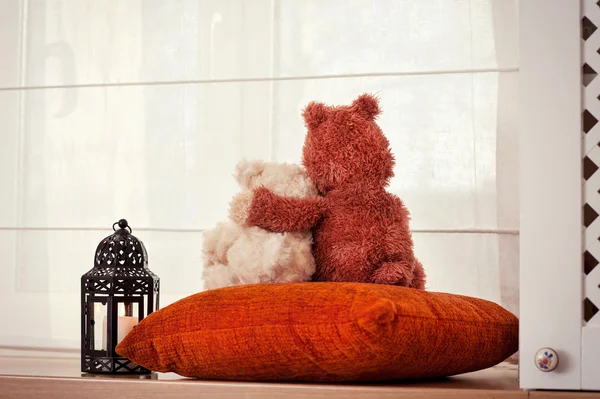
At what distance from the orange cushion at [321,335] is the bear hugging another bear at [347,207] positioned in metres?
0.15

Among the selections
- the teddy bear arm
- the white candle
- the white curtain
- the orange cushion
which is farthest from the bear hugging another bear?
the white curtain

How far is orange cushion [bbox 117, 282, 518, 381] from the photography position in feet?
3.41

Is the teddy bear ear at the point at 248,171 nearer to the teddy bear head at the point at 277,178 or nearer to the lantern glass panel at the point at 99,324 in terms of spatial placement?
the teddy bear head at the point at 277,178

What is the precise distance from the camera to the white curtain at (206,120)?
1746 mm

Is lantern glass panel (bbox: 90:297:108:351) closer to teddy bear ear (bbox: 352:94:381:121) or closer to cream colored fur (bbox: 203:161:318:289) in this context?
cream colored fur (bbox: 203:161:318:289)

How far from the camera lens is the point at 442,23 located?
178cm

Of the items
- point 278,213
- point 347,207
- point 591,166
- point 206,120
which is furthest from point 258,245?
point 206,120

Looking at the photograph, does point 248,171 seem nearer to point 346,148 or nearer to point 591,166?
point 346,148

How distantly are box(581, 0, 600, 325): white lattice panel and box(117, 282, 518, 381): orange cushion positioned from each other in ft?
0.56

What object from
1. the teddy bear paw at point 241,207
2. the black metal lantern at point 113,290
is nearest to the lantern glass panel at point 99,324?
the black metal lantern at point 113,290

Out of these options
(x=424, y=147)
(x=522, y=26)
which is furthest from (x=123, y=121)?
(x=522, y=26)

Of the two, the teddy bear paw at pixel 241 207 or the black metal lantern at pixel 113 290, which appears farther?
the black metal lantern at pixel 113 290

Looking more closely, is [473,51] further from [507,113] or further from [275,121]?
[275,121]

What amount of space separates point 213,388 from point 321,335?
0.20 metres
